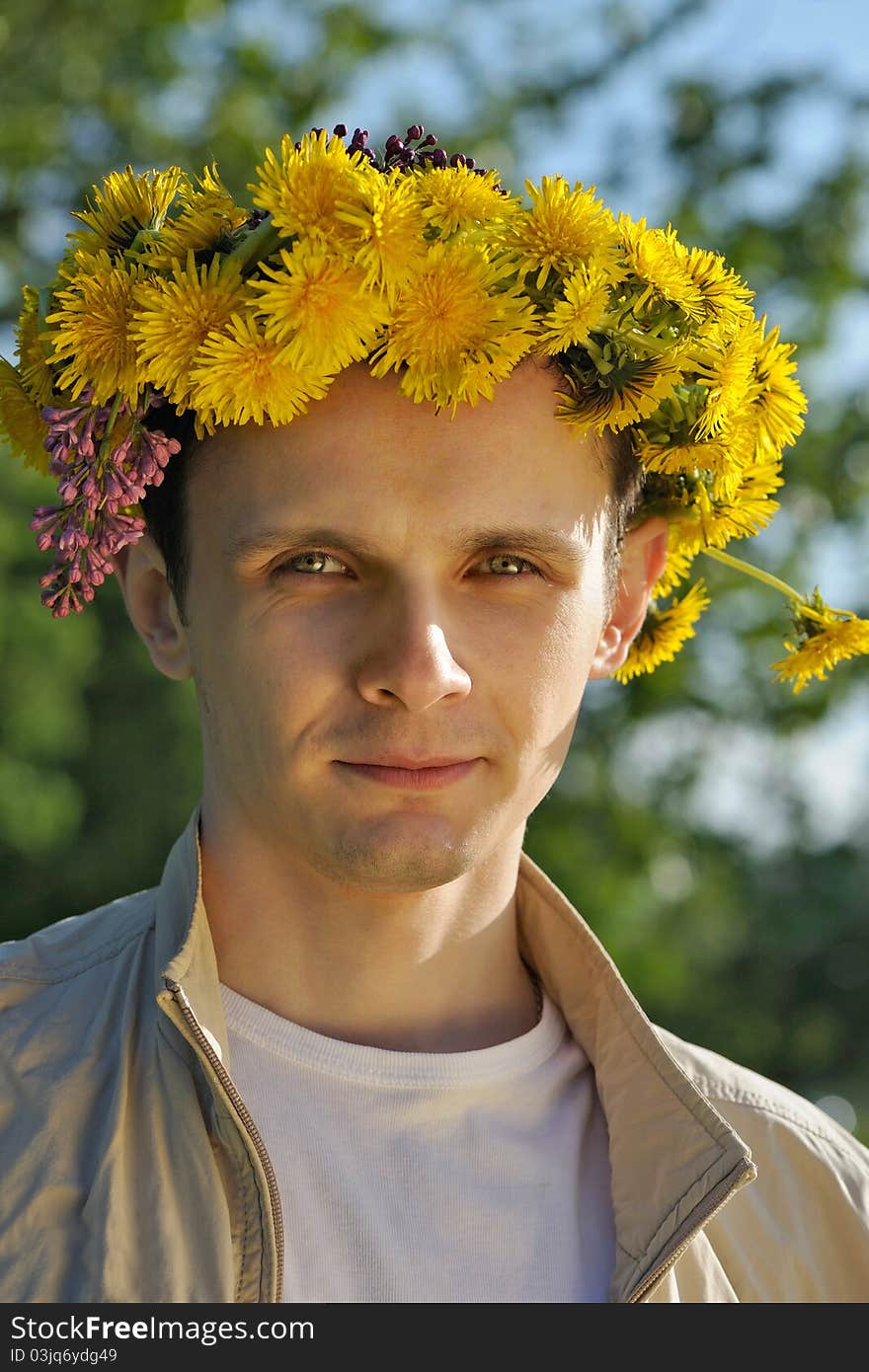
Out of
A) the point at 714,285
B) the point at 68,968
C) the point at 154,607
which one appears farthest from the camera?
the point at 154,607

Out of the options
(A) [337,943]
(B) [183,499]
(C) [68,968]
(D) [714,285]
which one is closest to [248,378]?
(B) [183,499]

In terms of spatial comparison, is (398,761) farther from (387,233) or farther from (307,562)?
(387,233)

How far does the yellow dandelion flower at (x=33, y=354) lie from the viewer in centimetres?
280

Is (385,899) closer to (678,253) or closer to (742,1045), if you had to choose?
(678,253)

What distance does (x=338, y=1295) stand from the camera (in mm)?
2459

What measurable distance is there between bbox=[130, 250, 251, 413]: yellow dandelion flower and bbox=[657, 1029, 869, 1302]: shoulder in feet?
4.70

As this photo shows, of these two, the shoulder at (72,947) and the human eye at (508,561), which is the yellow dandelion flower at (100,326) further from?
the shoulder at (72,947)

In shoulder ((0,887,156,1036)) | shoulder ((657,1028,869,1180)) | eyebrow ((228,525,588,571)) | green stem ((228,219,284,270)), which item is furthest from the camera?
shoulder ((657,1028,869,1180))

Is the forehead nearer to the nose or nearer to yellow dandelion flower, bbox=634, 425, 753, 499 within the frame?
the nose

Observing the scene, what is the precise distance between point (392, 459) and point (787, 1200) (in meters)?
1.45

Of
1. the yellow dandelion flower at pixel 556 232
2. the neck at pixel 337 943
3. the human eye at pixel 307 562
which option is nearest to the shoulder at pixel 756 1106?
the neck at pixel 337 943

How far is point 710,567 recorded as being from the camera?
8.89m

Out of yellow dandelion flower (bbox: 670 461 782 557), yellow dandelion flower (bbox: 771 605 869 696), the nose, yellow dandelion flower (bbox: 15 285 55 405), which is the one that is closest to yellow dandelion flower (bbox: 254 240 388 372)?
the nose

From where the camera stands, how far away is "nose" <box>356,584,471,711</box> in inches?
98.3
